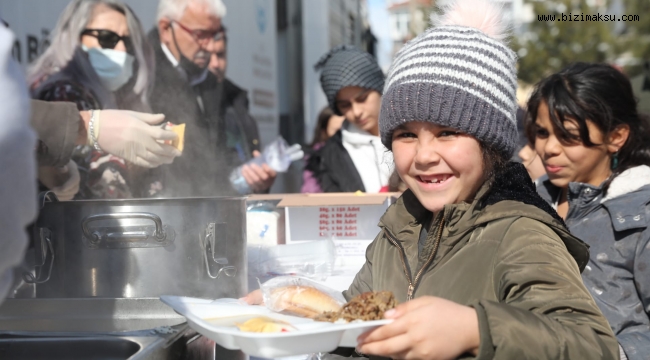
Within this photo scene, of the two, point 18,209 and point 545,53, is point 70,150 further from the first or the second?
point 545,53

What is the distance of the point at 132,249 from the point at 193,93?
2.53 metres

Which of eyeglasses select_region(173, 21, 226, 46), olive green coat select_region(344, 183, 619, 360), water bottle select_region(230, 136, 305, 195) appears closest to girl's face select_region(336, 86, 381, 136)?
water bottle select_region(230, 136, 305, 195)

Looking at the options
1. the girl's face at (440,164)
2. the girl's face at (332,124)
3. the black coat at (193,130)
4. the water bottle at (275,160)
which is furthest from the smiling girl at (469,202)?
the girl's face at (332,124)

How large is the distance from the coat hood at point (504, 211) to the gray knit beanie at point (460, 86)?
81mm

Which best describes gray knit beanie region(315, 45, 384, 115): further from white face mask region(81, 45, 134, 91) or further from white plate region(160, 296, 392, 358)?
→ white plate region(160, 296, 392, 358)

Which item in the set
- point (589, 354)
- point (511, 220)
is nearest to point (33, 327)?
point (511, 220)

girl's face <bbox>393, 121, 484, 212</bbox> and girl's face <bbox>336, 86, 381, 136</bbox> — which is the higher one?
girl's face <bbox>336, 86, 381, 136</bbox>

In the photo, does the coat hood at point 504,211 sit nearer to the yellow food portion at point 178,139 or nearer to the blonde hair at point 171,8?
the yellow food portion at point 178,139

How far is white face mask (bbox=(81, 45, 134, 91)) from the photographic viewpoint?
3.02m

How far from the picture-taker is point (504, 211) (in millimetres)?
1379

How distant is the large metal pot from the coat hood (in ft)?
1.74

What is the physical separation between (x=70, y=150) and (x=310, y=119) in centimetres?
549

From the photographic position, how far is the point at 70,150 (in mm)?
1917

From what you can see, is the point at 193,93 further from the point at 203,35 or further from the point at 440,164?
the point at 440,164
